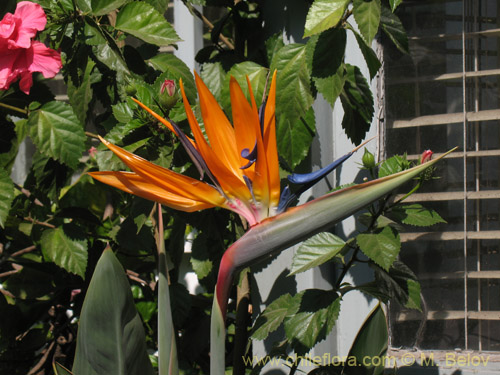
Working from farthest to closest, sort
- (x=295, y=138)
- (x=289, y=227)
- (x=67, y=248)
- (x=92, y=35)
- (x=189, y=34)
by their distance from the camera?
1. (x=189, y=34)
2. (x=67, y=248)
3. (x=295, y=138)
4. (x=92, y=35)
5. (x=289, y=227)

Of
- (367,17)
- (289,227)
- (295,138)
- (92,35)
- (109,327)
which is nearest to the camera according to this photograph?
(289,227)

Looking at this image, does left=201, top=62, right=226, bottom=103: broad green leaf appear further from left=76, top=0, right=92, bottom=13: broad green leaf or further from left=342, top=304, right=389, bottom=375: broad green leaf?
left=342, top=304, right=389, bottom=375: broad green leaf

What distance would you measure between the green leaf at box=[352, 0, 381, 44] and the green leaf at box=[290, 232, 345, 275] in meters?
0.43

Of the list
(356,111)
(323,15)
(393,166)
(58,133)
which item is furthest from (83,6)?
(393,166)

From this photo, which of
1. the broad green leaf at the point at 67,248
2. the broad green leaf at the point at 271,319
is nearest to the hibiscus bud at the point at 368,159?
the broad green leaf at the point at 271,319

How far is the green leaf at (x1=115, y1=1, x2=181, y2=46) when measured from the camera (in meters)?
1.18

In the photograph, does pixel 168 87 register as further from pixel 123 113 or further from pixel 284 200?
pixel 284 200

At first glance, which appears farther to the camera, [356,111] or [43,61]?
[356,111]

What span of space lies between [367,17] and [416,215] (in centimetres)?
42

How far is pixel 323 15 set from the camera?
42.5 inches

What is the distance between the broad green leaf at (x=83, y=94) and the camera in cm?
140

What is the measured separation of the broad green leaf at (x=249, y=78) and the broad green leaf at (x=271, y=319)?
1.44ft

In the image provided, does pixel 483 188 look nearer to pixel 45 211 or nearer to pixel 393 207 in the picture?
pixel 393 207

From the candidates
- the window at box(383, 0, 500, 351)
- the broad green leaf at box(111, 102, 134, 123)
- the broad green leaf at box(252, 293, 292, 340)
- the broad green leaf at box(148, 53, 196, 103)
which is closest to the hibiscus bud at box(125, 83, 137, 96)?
the broad green leaf at box(111, 102, 134, 123)
